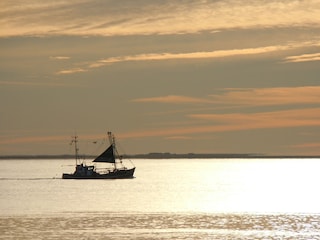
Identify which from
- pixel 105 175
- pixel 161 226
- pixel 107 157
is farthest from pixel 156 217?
pixel 105 175

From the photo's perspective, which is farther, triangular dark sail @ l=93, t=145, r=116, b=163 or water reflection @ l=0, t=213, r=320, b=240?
triangular dark sail @ l=93, t=145, r=116, b=163

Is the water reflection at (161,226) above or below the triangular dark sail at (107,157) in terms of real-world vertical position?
below

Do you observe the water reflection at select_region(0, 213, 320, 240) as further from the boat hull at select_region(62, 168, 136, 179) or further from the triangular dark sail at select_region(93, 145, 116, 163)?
the boat hull at select_region(62, 168, 136, 179)

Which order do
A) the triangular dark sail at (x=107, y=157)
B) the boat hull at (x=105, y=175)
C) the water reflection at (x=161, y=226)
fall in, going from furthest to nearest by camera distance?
1. the boat hull at (x=105, y=175)
2. the triangular dark sail at (x=107, y=157)
3. the water reflection at (x=161, y=226)

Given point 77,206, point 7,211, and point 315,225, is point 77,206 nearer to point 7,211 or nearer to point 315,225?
point 7,211

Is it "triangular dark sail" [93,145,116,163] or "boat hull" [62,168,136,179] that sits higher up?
"triangular dark sail" [93,145,116,163]

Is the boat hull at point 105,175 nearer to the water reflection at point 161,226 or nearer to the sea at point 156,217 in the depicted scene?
the sea at point 156,217

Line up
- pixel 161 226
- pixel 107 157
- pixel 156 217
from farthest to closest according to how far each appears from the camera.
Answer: pixel 107 157 < pixel 156 217 < pixel 161 226

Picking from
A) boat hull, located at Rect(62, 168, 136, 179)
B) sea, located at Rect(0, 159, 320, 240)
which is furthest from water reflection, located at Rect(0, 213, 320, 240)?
boat hull, located at Rect(62, 168, 136, 179)

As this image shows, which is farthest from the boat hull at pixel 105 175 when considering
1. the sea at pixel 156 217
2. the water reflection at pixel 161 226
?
the water reflection at pixel 161 226

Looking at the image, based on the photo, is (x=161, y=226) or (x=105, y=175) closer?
(x=161, y=226)

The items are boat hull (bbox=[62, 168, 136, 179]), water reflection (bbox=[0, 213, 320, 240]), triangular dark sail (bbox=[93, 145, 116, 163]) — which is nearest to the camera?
water reflection (bbox=[0, 213, 320, 240])

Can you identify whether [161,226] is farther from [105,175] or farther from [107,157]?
[105,175]

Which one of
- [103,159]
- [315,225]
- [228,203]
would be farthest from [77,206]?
[103,159]
